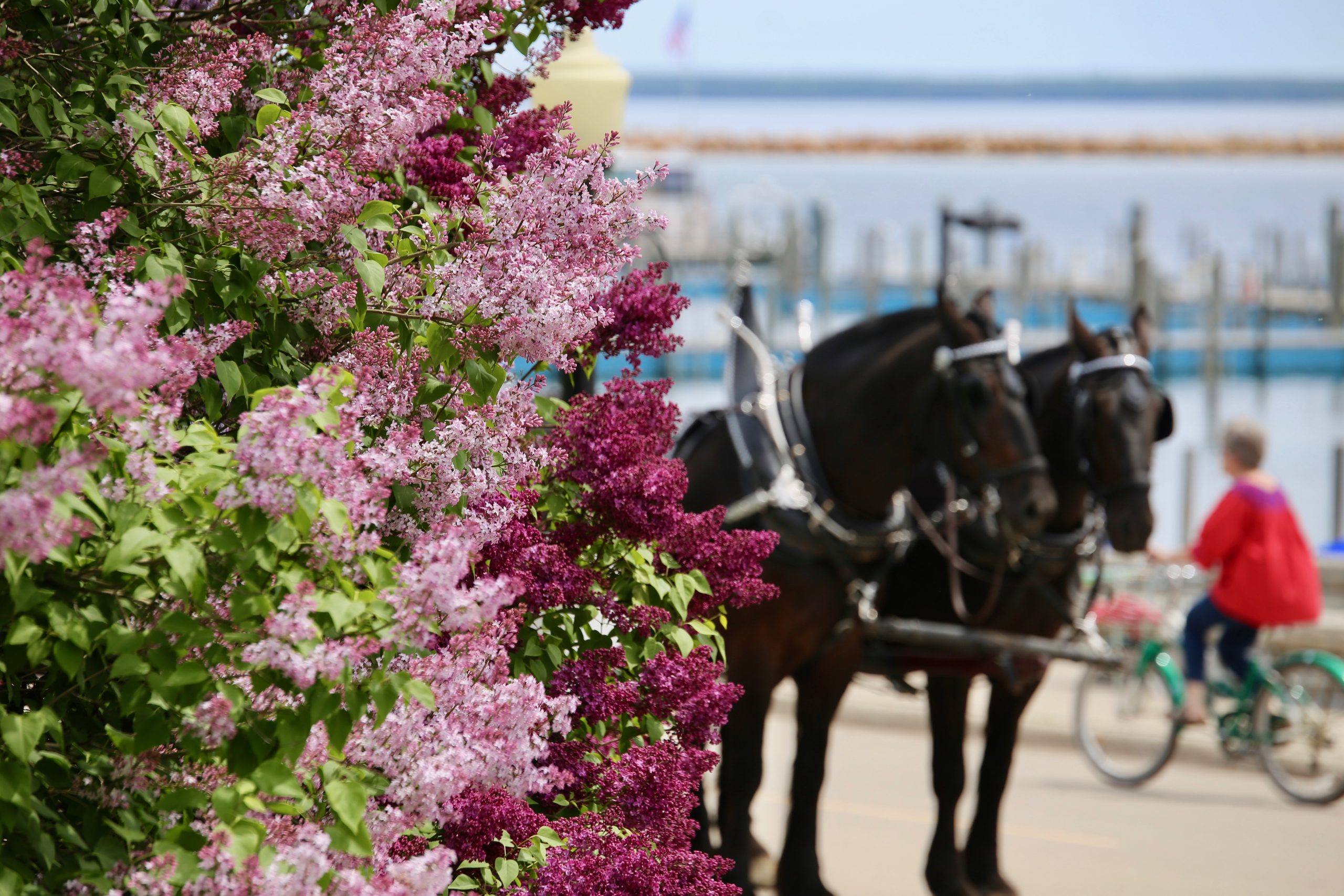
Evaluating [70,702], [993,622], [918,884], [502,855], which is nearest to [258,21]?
[70,702]

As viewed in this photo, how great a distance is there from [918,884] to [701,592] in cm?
452

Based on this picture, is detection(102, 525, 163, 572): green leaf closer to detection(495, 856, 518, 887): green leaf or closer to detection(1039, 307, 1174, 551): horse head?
detection(495, 856, 518, 887): green leaf

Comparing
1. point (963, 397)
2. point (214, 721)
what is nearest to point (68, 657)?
point (214, 721)

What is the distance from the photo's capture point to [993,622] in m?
6.05

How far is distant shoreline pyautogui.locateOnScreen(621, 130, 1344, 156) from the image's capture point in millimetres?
84000

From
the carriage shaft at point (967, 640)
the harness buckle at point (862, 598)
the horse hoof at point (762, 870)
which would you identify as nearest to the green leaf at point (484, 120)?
the harness buckle at point (862, 598)

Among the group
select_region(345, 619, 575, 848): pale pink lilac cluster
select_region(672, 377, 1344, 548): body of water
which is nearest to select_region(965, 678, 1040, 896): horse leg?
select_region(345, 619, 575, 848): pale pink lilac cluster

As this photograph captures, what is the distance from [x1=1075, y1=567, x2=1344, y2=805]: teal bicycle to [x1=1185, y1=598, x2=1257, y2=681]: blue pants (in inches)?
3.2

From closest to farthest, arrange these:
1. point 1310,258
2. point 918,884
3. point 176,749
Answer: point 176,749, point 918,884, point 1310,258

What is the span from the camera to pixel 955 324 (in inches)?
203

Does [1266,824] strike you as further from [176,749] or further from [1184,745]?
[176,749]

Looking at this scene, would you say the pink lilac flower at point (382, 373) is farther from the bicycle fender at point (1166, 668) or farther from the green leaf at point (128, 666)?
the bicycle fender at point (1166, 668)

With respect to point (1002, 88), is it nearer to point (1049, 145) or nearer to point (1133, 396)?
point (1049, 145)

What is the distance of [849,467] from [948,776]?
1429 millimetres
